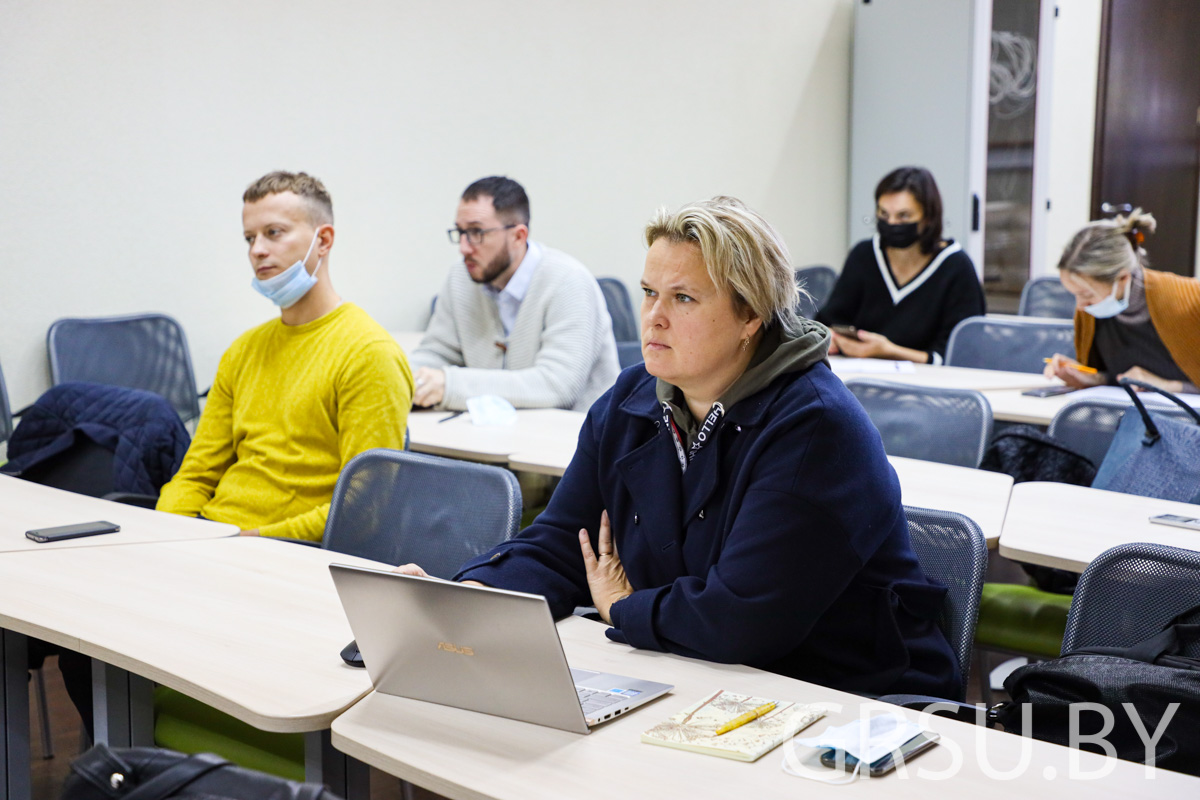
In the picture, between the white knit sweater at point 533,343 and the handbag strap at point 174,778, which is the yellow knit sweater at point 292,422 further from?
the handbag strap at point 174,778

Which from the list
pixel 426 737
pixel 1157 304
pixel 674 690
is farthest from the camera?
pixel 1157 304

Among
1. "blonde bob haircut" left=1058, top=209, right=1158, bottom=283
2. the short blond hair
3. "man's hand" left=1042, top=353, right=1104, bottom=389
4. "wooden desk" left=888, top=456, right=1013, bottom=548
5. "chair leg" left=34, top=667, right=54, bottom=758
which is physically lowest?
"chair leg" left=34, top=667, right=54, bottom=758

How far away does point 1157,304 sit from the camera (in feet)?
11.6

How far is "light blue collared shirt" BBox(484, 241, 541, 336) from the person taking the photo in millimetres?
3641

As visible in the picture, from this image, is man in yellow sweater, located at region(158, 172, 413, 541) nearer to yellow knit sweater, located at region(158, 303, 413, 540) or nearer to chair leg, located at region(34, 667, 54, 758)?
yellow knit sweater, located at region(158, 303, 413, 540)

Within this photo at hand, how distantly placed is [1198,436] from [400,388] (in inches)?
68.1

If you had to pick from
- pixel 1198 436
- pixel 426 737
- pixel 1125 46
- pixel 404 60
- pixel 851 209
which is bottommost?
pixel 426 737

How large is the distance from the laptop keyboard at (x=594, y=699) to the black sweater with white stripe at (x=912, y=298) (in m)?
3.35

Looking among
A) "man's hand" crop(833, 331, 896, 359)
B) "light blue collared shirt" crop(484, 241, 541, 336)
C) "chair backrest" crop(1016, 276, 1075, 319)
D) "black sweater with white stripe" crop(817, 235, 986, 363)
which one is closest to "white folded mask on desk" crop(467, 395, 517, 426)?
"light blue collared shirt" crop(484, 241, 541, 336)

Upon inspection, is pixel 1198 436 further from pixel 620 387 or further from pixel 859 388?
pixel 620 387

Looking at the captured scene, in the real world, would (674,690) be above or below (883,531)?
below

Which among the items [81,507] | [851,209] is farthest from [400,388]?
[851,209]

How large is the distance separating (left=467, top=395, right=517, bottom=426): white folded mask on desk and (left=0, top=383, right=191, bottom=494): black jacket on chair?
0.79 m

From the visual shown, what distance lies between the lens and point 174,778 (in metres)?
0.87
